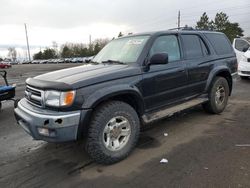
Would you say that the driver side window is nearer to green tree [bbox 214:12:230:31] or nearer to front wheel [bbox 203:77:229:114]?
front wheel [bbox 203:77:229:114]

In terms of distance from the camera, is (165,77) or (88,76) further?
(165,77)

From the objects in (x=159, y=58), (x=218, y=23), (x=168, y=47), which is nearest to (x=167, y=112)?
(x=159, y=58)

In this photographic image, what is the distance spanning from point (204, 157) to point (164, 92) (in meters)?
1.27

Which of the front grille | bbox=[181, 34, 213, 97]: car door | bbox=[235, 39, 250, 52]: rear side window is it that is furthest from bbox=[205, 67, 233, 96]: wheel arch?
bbox=[235, 39, 250, 52]: rear side window

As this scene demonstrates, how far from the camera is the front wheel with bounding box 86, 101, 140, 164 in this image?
144 inches

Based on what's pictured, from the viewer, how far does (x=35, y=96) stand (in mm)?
3848

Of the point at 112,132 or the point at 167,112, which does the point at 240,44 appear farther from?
the point at 112,132

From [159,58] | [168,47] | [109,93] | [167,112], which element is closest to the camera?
[109,93]

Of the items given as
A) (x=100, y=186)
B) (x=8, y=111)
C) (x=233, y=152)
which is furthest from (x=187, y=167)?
(x=8, y=111)

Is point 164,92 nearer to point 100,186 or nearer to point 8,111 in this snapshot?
point 100,186

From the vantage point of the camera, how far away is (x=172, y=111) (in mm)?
4773

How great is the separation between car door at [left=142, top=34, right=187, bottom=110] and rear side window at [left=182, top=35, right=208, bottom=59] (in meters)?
0.24

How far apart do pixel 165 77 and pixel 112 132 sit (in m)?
1.39

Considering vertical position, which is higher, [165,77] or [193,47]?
[193,47]
